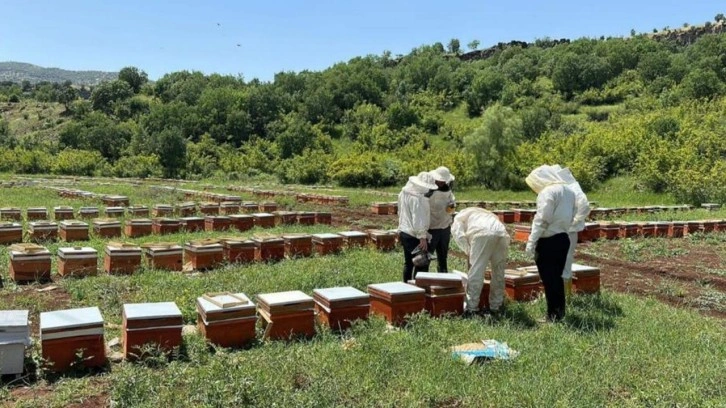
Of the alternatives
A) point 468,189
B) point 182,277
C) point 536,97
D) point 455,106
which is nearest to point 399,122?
point 455,106

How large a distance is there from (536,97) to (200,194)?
176ft

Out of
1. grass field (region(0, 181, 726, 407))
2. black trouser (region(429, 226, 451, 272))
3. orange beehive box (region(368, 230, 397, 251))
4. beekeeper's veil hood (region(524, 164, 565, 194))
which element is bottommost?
grass field (region(0, 181, 726, 407))

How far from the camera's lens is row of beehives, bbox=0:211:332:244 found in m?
9.83

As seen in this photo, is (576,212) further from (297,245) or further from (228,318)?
(297,245)

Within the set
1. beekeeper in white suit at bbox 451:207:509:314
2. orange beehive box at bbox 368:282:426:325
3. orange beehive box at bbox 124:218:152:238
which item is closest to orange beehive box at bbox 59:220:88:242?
orange beehive box at bbox 124:218:152:238

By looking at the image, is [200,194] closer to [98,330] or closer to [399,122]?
[98,330]

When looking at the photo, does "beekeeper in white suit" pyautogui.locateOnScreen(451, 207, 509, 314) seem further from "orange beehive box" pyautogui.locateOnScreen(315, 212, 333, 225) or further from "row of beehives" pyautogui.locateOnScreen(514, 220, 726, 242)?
"orange beehive box" pyautogui.locateOnScreen(315, 212, 333, 225)

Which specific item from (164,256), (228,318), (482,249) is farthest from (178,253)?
(482,249)

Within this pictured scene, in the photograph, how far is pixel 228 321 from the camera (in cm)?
484

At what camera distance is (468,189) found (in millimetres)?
31531

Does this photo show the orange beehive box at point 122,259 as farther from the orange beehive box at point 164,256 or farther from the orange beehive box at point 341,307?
the orange beehive box at point 341,307

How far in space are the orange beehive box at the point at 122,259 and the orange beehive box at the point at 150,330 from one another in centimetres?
347

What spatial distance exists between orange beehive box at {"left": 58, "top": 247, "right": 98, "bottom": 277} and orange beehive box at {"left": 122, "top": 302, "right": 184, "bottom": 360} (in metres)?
3.42

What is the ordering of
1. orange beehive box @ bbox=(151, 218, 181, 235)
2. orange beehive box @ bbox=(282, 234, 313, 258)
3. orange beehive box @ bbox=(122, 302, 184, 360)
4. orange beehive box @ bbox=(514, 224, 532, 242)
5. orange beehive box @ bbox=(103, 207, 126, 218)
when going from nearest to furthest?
orange beehive box @ bbox=(122, 302, 184, 360) < orange beehive box @ bbox=(282, 234, 313, 258) < orange beehive box @ bbox=(151, 218, 181, 235) < orange beehive box @ bbox=(514, 224, 532, 242) < orange beehive box @ bbox=(103, 207, 126, 218)
